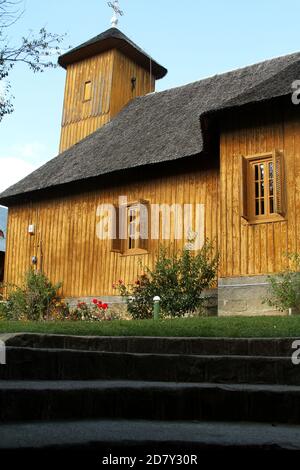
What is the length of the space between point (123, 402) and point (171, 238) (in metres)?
9.96

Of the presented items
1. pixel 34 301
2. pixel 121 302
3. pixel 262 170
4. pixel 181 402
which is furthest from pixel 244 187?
pixel 181 402

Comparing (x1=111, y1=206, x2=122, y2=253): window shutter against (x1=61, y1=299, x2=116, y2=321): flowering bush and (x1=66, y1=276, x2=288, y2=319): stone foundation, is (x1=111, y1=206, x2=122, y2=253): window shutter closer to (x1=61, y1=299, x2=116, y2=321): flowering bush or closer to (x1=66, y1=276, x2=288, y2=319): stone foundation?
(x1=61, y1=299, x2=116, y2=321): flowering bush

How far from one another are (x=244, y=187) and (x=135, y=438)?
8446 mm

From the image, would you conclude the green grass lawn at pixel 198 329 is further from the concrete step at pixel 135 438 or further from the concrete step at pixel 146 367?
the concrete step at pixel 135 438

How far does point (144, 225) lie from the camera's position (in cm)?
1409

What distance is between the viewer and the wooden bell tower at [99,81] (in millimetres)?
20188

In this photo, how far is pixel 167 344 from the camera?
5.34m

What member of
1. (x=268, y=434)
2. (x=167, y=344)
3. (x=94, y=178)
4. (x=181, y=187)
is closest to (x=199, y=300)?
(x=181, y=187)

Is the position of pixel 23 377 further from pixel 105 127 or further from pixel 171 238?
pixel 105 127

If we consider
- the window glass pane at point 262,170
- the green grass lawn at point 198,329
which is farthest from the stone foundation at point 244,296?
the green grass lawn at point 198,329

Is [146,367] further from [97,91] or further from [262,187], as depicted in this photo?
[97,91]

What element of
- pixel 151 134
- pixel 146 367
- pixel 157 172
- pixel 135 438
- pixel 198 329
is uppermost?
pixel 151 134

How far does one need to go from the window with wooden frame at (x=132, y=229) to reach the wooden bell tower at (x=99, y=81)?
6195 millimetres
